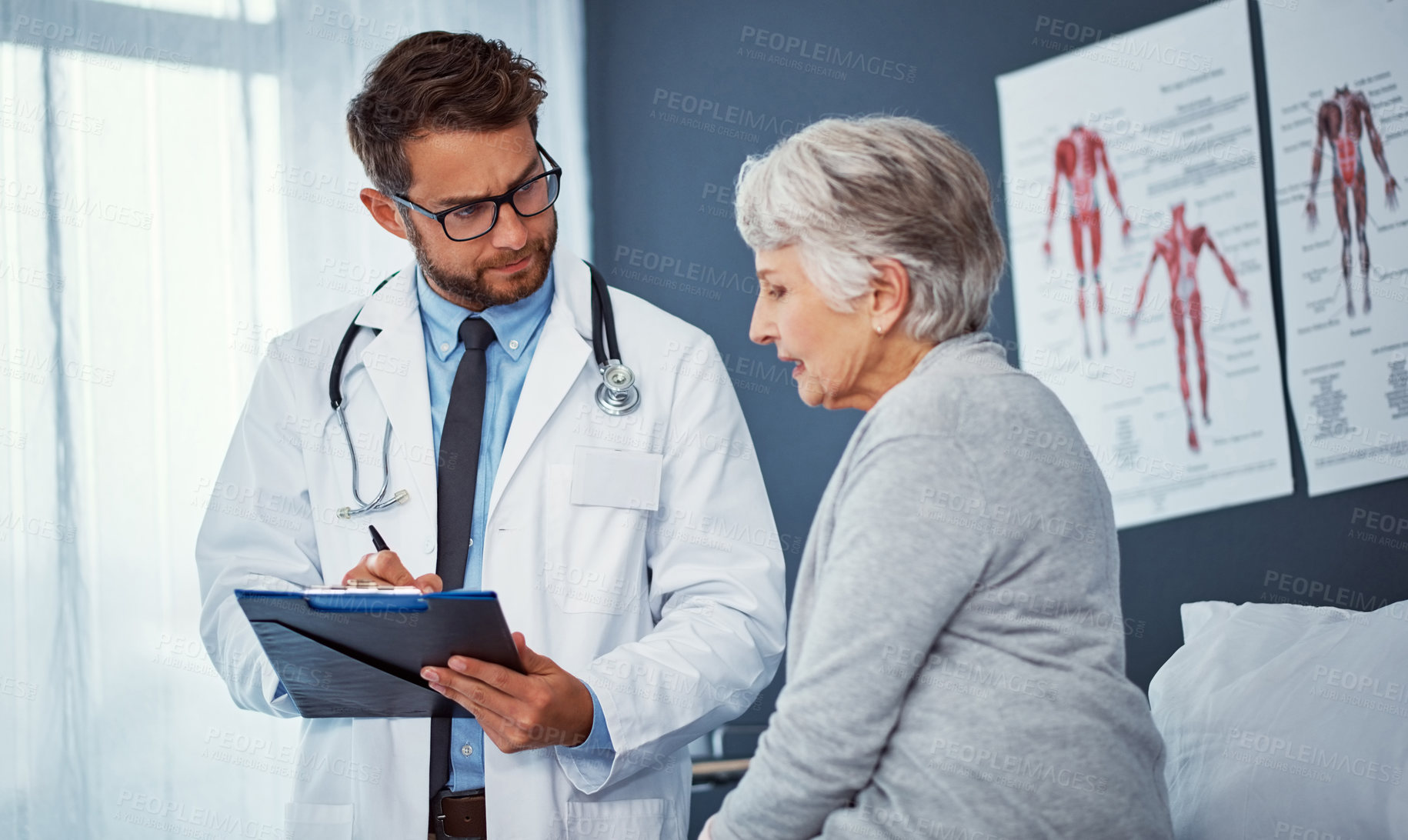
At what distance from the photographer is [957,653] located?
990 mm

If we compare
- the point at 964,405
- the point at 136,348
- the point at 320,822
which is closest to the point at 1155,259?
the point at 964,405

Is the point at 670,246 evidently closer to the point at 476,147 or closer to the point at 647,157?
the point at 647,157

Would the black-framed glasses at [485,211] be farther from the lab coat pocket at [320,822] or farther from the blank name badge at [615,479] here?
the lab coat pocket at [320,822]

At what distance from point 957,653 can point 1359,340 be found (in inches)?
44.5

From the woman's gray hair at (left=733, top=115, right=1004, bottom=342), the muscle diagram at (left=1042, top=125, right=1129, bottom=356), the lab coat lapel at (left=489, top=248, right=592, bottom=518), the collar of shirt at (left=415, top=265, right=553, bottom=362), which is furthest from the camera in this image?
the muscle diagram at (left=1042, top=125, right=1129, bottom=356)

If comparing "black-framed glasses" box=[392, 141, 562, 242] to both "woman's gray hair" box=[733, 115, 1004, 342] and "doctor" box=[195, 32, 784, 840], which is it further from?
"woman's gray hair" box=[733, 115, 1004, 342]

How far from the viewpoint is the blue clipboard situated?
1.13 metres

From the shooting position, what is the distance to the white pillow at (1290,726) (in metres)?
1.20

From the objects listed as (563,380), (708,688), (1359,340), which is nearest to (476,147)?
(563,380)

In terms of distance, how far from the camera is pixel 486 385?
65.1 inches

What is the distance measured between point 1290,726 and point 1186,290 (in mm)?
869

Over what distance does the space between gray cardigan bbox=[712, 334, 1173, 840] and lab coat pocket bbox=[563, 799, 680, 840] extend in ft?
1.68

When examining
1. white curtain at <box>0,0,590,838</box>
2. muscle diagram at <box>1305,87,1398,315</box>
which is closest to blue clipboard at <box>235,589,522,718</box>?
white curtain at <box>0,0,590,838</box>

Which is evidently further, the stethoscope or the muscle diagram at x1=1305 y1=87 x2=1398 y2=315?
the muscle diagram at x1=1305 y1=87 x2=1398 y2=315
